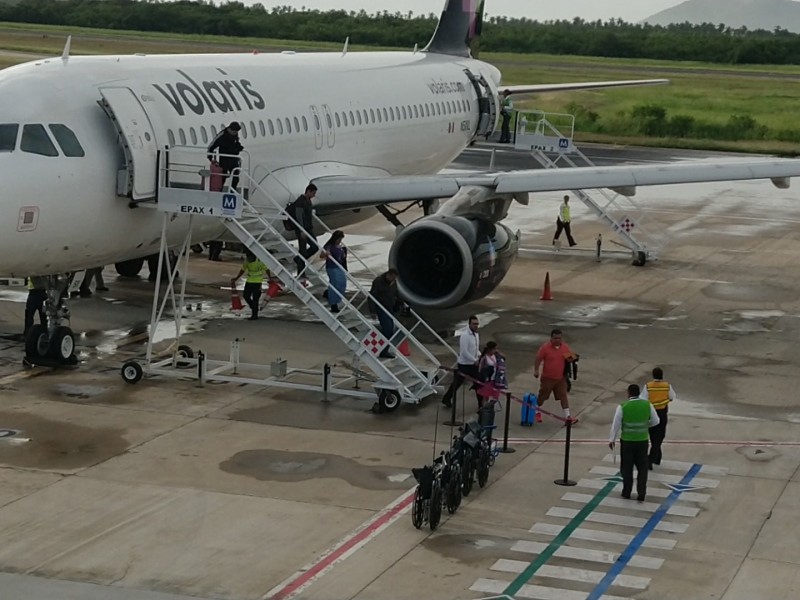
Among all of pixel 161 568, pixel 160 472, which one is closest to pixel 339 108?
pixel 160 472

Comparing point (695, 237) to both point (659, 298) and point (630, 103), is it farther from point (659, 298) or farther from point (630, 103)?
point (630, 103)

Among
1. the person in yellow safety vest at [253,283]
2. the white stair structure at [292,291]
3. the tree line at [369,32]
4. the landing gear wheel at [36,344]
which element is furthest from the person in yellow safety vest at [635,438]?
the tree line at [369,32]

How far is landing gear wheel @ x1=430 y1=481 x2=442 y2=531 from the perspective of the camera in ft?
49.1

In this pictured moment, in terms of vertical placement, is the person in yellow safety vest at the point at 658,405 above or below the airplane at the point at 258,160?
below

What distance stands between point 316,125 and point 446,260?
3.98m

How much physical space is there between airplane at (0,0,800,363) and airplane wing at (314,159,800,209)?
3 cm

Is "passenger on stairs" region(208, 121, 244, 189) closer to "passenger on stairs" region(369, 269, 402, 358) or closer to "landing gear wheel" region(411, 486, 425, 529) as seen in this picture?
"passenger on stairs" region(369, 269, 402, 358)

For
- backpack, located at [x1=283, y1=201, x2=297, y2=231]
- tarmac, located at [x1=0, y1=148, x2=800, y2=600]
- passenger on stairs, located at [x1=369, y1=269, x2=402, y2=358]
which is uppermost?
backpack, located at [x1=283, y1=201, x2=297, y2=231]

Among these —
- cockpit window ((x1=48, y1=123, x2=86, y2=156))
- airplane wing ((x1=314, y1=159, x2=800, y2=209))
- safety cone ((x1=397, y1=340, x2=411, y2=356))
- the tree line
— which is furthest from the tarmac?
the tree line

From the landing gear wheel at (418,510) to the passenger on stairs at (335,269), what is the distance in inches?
256

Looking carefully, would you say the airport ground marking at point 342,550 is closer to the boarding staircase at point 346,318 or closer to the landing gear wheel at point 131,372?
the boarding staircase at point 346,318

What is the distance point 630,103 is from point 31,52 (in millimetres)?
38888

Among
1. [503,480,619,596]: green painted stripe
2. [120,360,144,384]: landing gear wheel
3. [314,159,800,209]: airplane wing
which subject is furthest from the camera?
[314,159,800,209]: airplane wing

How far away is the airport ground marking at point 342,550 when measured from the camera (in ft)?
43.6
